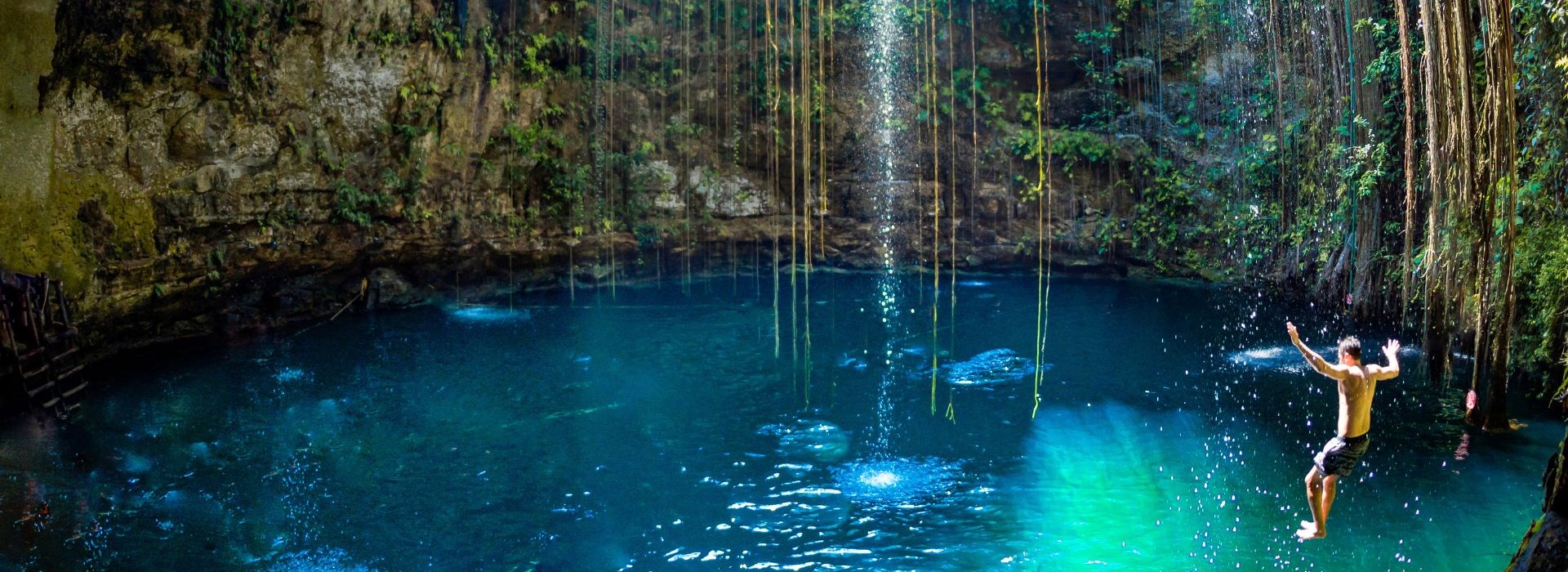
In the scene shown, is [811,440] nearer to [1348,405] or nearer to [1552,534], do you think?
[1348,405]

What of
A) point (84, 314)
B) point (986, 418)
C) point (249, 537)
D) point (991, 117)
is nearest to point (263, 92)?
point (84, 314)

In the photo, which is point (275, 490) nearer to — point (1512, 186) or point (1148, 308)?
point (1512, 186)

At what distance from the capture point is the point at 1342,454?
19.5 ft

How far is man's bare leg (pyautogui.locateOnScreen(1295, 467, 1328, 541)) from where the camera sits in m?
6.11

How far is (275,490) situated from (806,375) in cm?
573

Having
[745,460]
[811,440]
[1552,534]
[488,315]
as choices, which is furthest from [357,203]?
[1552,534]

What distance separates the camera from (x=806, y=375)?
11367 millimetres

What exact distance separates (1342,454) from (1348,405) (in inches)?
12.1

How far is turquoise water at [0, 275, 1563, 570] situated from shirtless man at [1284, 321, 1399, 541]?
26.9 inches

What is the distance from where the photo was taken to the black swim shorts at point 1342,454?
19.4 ft

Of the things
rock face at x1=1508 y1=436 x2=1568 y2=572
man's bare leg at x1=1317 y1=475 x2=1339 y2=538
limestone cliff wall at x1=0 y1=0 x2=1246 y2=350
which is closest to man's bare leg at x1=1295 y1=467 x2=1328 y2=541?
man's bare leg at x1=1317 y1=475 x2=1339 y2=538

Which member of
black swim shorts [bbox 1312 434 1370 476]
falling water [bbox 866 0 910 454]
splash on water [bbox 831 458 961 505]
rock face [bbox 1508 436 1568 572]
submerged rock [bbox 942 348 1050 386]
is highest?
falling water [bbox 866 0 910 454]

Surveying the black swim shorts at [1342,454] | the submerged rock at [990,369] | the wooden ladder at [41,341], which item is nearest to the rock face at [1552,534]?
the black swim shorts at [1342,454]

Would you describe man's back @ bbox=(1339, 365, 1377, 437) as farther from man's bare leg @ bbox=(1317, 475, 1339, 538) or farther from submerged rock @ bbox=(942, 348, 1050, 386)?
submerged rock @ bbox=(942, 348, 1050, 386)
